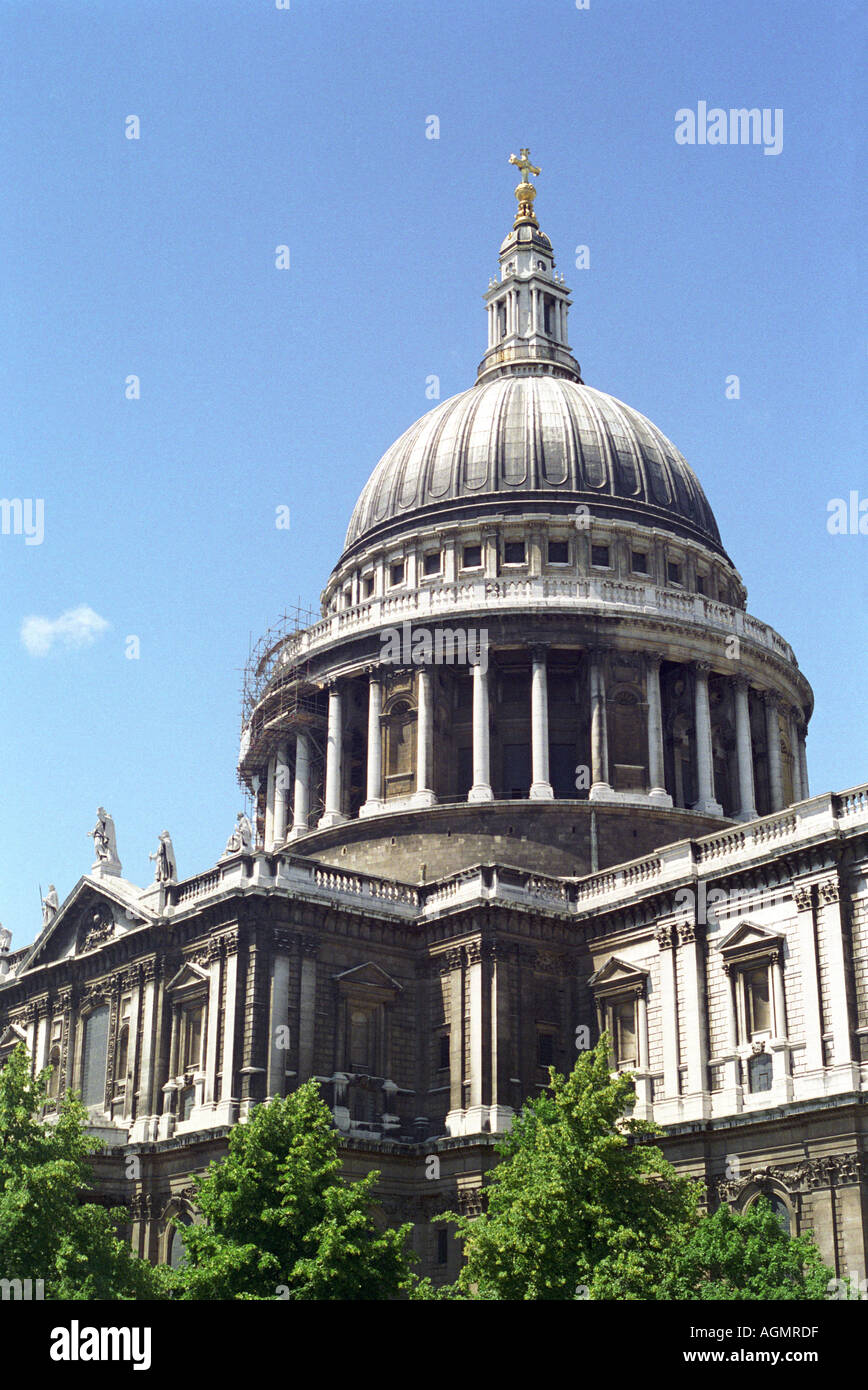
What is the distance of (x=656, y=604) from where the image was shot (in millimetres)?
67625

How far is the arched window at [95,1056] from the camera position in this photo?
56.4 meters

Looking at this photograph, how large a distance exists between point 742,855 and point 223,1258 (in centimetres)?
1963

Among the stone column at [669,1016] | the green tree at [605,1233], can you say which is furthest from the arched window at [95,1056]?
the green tree at [605,1233]

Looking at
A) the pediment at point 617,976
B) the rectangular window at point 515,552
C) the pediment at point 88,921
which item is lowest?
the pediment at point 617,976

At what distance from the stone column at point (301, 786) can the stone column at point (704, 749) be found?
16.4 m

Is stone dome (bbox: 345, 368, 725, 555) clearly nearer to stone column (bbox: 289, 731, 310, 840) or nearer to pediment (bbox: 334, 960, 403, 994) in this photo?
stone column (bbox: 289, 731, 310, 840)

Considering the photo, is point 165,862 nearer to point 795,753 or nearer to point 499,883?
point 499,883

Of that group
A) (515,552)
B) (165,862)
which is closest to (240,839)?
(165,862)

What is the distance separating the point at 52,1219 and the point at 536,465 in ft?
139

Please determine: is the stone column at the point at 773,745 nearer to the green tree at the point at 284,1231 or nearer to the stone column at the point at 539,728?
the stone column at the point at 539,728

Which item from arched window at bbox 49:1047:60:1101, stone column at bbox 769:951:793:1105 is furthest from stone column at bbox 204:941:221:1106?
stone column at bbox 769:951:793:1105

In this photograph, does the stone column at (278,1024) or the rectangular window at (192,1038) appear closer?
the stone column at (278,1024)

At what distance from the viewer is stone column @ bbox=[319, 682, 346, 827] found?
6719 cm
